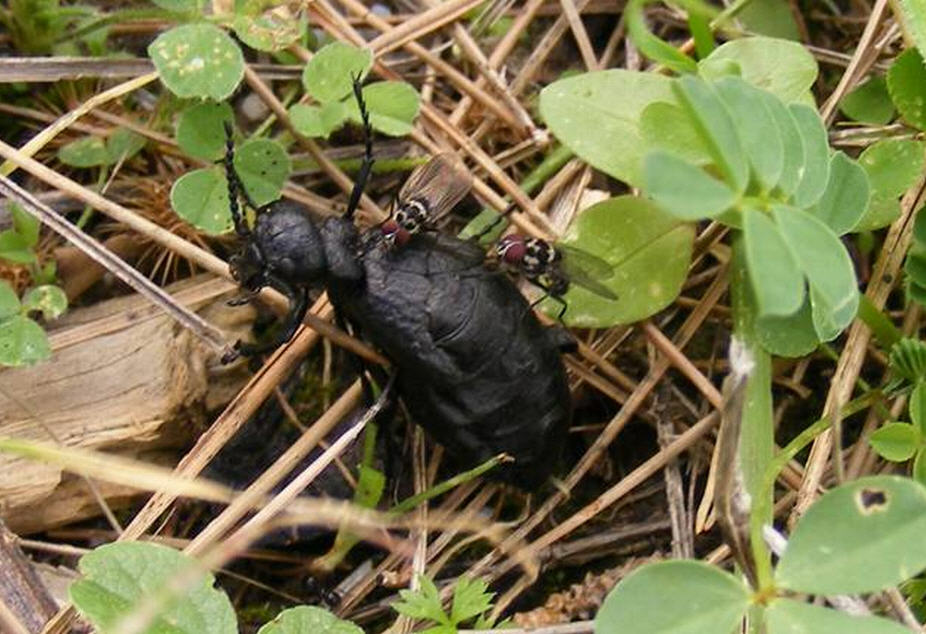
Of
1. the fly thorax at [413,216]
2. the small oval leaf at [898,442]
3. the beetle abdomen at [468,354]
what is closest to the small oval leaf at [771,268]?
the small oval leaf at [898,442]

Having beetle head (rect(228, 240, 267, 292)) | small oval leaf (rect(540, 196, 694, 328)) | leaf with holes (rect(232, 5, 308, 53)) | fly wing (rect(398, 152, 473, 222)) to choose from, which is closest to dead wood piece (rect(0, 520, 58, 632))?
beetle head (rect(228, 240, 267, 292))

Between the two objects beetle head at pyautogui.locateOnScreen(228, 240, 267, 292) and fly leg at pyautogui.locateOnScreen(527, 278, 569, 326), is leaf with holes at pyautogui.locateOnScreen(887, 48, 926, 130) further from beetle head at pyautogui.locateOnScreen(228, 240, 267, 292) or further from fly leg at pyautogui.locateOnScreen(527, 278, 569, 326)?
beetle head at pyautogui.locateOnScreen(228, 240, 267, 292)

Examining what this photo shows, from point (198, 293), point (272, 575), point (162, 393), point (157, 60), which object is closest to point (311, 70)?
point (157, 60)

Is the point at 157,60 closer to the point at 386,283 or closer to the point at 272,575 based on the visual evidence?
the point at 386,283

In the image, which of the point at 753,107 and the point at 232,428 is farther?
the point at 232,428

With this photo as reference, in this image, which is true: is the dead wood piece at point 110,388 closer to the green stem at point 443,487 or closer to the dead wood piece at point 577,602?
the green stem at point 443,487

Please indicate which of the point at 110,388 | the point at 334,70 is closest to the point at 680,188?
the point at 334,70
